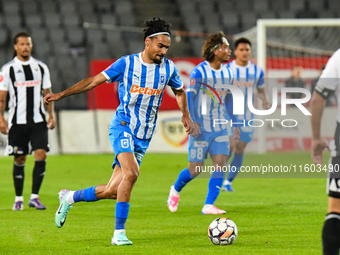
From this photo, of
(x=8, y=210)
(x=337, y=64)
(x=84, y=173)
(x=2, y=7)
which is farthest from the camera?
(x=2, y=7)

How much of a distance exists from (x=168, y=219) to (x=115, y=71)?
1982mm

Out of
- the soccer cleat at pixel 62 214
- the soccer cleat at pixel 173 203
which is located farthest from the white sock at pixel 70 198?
the soccer cleat at pixel 173 203

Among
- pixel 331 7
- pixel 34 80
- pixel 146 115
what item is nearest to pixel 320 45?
pixel 331 7

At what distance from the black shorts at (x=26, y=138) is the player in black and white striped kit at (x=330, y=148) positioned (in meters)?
4.43

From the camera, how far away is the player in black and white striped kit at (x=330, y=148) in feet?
10.6

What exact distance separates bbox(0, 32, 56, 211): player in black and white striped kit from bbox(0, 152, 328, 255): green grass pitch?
577mm

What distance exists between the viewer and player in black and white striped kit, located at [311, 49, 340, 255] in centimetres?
323

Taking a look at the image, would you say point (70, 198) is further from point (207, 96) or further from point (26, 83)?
point (26, 83)

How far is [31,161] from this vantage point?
1348 cm

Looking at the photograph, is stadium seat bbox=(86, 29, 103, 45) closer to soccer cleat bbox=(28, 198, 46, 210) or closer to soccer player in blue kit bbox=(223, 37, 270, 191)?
soccer player in blue kit bbox=(223, 37, 270, 191)

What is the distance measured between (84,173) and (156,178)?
5.14 ft

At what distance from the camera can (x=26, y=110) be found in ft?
23.3

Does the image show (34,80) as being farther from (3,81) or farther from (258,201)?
(258,201)

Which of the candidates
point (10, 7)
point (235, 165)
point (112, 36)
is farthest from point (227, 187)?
point (10, 7)
